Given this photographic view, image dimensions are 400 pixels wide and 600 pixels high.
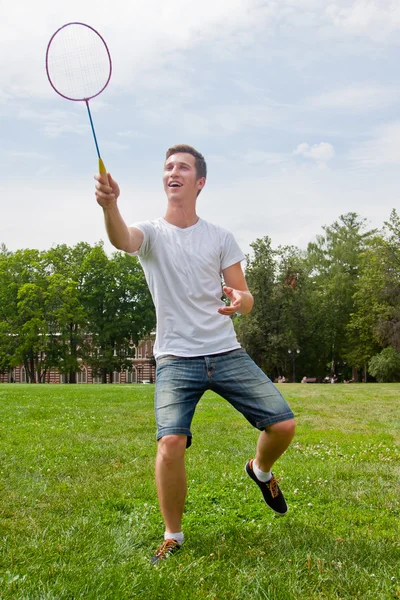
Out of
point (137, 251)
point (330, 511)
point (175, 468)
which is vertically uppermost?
point (137, 251)

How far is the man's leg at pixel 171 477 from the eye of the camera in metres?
4.26

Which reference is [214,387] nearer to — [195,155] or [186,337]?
[186,337]

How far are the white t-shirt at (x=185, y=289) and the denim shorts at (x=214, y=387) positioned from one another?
8 cm

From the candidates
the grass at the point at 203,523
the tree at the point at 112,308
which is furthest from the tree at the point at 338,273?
the grass at the point at 203,523

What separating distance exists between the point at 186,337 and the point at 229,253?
2.69 ft

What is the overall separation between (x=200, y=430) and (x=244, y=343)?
4926 centimetres

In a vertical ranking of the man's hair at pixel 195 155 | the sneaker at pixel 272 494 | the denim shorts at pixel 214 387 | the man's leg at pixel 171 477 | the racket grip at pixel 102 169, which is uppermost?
the man's hair at pixel 195 155

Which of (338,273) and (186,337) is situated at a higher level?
(338,273)

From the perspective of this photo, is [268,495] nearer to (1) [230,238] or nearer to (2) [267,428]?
(2) [267,428]

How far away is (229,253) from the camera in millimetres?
4887

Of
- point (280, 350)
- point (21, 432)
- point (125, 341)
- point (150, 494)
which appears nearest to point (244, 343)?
point (280, 350)

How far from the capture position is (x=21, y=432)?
10.5 metres

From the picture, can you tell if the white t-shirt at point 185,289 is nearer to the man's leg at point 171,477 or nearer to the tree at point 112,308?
the man's leg at point 171,477

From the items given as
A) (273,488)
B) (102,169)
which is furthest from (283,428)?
(102,169)
